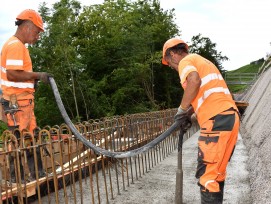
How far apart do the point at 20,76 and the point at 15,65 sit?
14cm

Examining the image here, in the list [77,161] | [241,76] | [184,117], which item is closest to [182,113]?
[184,117]

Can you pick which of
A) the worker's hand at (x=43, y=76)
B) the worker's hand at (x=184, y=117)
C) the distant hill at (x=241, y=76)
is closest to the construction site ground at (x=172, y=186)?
the worker's hand at (x=184, y=117)

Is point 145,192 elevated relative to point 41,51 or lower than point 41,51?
lower

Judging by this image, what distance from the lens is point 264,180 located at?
3.94 metres

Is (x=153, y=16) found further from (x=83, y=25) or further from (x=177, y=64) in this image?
(x=177, y=64)

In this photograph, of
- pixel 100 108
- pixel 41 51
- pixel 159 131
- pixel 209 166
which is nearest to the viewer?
pixel 209 166

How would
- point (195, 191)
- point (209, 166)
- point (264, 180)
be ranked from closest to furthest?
1. point (209, 166)
2. point (264, 180)
3. point (195, 191)

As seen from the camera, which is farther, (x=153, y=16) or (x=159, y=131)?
(x=153, y=16)

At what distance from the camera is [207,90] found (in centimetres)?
316

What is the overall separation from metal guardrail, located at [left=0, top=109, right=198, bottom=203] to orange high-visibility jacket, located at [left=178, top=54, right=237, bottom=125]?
5.21ft

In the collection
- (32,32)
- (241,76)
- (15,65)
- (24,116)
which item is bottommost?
(24,116)

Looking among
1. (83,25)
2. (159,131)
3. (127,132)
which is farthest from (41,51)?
(127,132)

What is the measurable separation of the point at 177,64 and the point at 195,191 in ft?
7.09

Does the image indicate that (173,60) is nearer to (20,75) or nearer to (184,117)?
(184,117)
